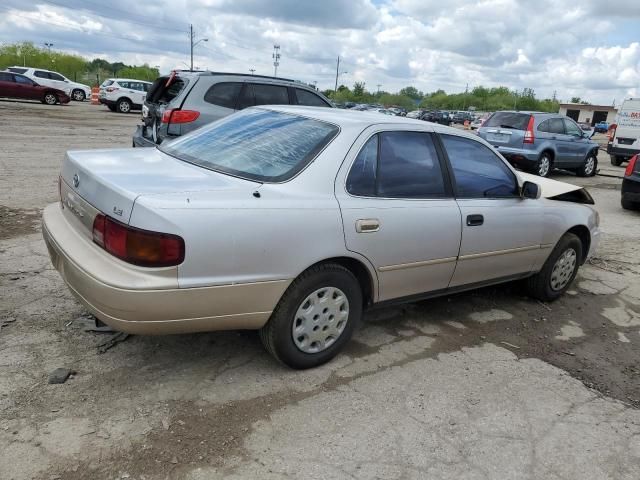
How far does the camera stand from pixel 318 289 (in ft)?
10.5

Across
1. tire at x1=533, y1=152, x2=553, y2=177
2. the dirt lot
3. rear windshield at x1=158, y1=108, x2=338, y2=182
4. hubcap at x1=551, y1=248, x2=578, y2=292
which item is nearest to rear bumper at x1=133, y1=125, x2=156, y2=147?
the dirt lot

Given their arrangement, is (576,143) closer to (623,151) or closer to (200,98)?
(623,151)

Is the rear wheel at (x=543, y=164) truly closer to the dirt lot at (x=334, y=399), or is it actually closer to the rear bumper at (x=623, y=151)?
the rear bumper at (x=623, y=151)

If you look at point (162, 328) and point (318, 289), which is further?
point (318, 289)

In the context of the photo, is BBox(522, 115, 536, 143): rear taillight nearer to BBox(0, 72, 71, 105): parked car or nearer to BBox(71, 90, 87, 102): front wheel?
BBox(0, 72, 71, 105): parked car

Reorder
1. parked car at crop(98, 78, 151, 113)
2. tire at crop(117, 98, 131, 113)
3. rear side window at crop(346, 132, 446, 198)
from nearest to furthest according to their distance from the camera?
rear side window at crop(346, 132, 446, 198), parked car at crop(98, 78, 151, 113), tire at crop(117, 98, 131, 113)

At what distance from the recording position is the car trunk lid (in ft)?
9.17

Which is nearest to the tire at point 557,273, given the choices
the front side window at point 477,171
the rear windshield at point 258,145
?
the front side window at point 477,171

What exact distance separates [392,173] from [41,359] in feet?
7.99

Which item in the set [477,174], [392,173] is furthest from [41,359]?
[477,174]

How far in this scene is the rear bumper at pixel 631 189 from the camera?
939cm

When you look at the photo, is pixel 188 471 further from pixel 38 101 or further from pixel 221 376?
pixel 38 101

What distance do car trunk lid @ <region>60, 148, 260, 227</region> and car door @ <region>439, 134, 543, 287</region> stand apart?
1684 millimetres

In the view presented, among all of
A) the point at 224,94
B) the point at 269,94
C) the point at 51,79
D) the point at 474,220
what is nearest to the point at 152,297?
the point at 474,220
